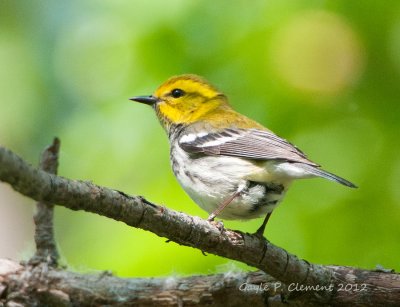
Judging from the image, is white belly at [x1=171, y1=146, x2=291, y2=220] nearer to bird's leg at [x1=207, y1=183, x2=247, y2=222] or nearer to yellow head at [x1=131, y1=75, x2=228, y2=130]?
bird's leg at [x1=207, y1=183, x2=247, y2=222]

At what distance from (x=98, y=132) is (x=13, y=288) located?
1649 mm

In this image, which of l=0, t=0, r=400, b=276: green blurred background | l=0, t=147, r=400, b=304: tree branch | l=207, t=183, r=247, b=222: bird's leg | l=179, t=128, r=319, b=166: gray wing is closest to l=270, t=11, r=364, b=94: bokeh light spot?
l=0, t=0, r=400, b=276: green blurred background

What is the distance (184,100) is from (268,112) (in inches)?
47.5

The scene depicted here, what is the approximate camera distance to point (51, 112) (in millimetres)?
8328

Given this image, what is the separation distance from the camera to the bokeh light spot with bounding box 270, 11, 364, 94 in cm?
504

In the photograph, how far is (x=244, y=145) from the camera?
5027 millimetres

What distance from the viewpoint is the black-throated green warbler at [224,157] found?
4.52 metres

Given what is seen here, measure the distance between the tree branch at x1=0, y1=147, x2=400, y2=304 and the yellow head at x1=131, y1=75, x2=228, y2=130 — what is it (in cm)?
220

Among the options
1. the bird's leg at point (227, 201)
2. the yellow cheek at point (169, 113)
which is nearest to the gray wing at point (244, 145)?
the bird's leg at point (227, 201)

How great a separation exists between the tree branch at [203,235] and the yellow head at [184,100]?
220 cm

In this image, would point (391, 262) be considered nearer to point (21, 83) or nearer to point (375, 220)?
point (375, 220)

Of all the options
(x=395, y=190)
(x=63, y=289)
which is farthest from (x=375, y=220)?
(x=63, y=289)

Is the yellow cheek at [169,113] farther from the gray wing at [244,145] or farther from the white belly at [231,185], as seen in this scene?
the white belly at [231,185]

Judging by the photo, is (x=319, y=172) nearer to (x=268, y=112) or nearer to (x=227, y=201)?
(x=227, y=201)
